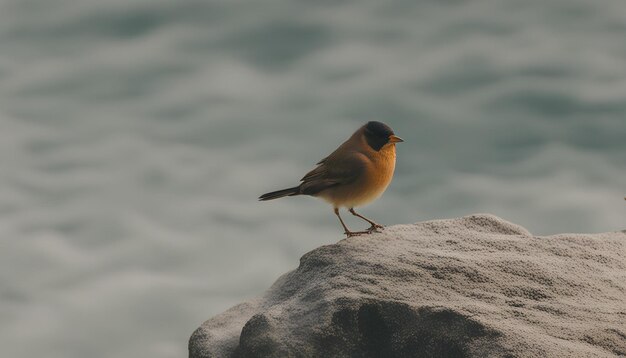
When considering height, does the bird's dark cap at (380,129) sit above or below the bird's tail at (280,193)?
above

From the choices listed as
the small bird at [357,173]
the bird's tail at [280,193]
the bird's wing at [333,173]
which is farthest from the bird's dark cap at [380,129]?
the bird's tail at [280,193]

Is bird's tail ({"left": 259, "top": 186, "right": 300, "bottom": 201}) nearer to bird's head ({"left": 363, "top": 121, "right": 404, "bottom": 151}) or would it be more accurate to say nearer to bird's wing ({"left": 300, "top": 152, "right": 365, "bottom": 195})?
bird's wing ({"left": 300, "top": 152, "right": 365, "bottom": 195})

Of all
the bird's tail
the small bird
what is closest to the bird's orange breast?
the small bird

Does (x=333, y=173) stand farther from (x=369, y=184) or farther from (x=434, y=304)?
(x=434, y=304)

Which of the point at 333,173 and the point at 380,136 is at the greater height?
the point at 380,136

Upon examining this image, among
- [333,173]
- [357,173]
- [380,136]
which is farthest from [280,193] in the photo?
[380,136]

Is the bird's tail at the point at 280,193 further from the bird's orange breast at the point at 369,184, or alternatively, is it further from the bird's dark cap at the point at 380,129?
the bird's dark cap at the point at 380,129
